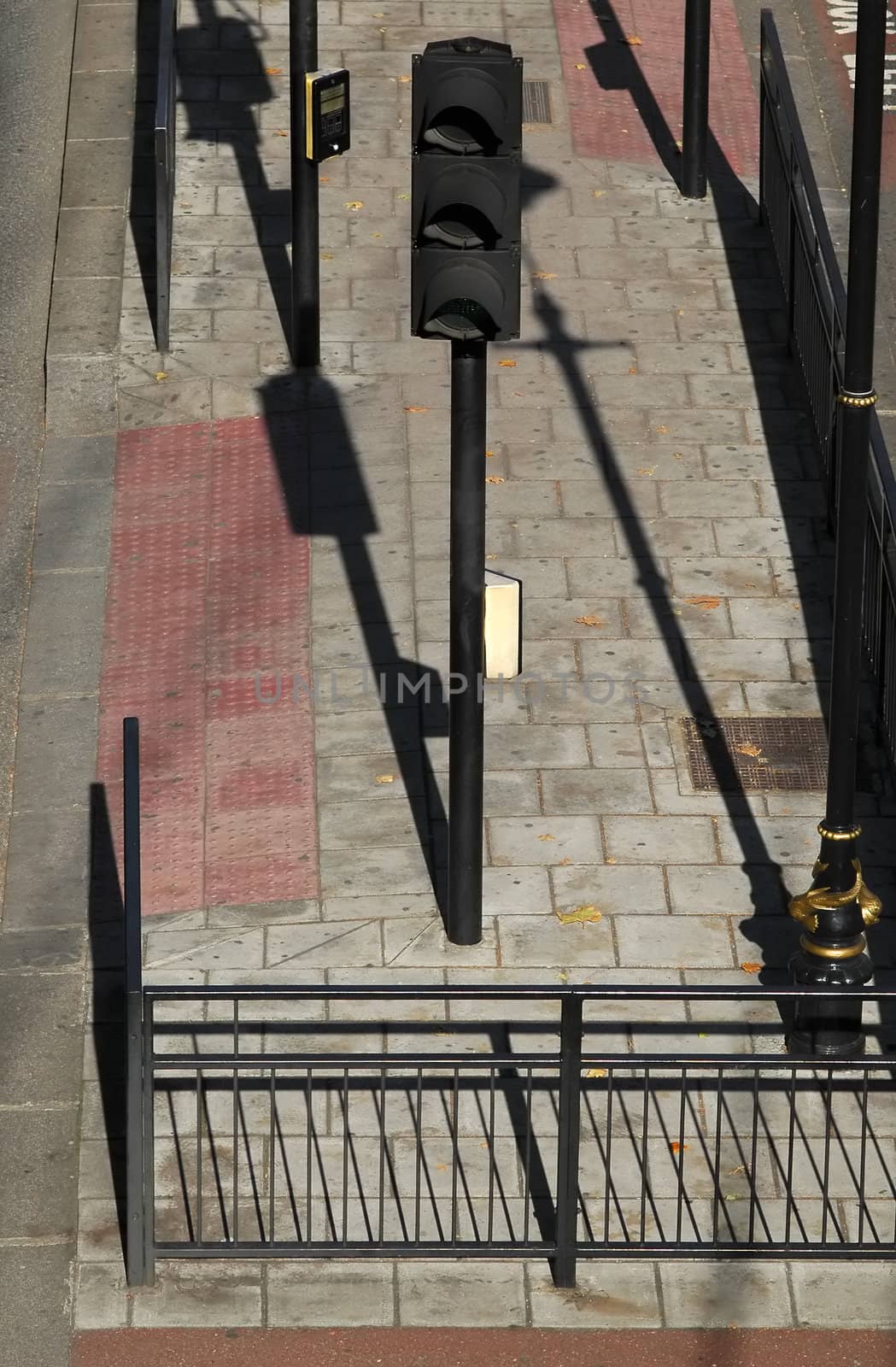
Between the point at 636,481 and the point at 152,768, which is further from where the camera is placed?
the point at 636,481

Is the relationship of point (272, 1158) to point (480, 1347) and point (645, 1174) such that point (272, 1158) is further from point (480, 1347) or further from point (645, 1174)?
point (645, 1174)

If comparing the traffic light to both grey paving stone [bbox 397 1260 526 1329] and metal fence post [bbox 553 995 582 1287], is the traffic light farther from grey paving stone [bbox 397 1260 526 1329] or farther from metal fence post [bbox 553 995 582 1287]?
grey paving stone [bbox 397 1260 526 1329]

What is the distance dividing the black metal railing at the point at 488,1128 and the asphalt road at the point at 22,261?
7.82 feet

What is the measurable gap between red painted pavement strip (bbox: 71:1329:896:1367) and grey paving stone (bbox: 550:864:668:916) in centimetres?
279

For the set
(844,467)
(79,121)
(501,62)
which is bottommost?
(79,121)

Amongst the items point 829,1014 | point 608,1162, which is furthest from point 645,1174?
point 829,1014

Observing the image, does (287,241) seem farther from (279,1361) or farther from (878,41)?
(279,1361)

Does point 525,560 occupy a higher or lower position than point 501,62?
lower

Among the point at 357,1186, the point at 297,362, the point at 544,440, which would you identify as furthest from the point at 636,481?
the point at 357,1186

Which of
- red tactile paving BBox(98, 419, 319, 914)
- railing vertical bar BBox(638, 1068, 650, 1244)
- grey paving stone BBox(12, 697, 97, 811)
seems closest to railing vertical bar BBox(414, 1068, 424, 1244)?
railing vertical bar BBox(638, 1068, 650, 1244)

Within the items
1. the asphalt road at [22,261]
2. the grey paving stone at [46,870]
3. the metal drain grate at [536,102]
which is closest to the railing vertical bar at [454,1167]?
the grey paving stone at [46,870]

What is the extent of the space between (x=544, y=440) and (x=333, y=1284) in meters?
7.08

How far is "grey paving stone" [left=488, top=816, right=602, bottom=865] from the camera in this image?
38.9 ft

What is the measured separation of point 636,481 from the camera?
1480cm
